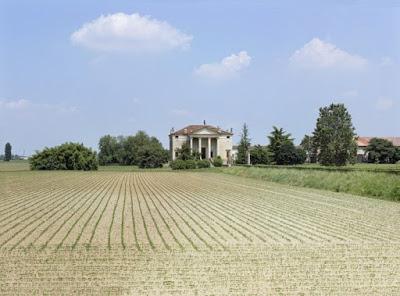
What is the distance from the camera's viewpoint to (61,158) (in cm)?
8219

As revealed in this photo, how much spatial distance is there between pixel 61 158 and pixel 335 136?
151 ft

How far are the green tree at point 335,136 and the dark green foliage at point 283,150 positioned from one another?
10501 millimetres

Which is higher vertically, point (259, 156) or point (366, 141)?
point (366, 141)

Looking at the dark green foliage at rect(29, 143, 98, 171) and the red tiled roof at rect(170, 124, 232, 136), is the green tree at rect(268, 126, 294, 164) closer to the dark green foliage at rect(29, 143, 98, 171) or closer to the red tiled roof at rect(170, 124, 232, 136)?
the red tiled roof at rect(170, 124, 232, 136)

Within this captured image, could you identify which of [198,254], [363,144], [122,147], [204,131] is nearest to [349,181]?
[198,254]

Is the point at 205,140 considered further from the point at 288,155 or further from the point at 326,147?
the point at 326,147

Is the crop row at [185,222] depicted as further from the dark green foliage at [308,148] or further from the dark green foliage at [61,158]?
the dark green foliage at [308,148]

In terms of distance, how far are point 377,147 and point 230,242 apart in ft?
384

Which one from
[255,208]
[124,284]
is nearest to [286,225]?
[255,208]

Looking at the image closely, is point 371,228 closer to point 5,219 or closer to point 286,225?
point 286,225

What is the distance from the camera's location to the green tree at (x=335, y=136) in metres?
98.1

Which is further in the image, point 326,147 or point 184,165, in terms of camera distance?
point 326,147

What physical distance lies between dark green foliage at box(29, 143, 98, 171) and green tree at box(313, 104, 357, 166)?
131ft

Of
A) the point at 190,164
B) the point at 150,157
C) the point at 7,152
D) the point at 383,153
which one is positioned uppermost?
the point at 7,152
